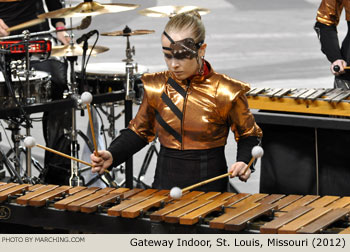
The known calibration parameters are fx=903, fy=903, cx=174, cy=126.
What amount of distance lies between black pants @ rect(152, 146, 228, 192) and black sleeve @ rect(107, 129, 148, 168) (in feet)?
0.40

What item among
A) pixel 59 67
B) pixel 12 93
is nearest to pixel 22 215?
pixel 12 93

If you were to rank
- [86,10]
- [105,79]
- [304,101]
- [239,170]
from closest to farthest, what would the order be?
[239,170]
[304,101]
[86,10]
[105,79]

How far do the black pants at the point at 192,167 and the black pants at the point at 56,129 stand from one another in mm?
2227

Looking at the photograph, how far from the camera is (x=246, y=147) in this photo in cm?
398

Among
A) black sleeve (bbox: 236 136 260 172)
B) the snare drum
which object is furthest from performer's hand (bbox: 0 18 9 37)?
black sleeve (bbox: 236 136 260 172)

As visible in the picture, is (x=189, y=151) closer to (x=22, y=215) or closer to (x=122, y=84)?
(x=22, y=215)

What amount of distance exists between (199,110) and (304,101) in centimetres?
127

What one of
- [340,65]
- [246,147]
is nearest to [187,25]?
[246,147]

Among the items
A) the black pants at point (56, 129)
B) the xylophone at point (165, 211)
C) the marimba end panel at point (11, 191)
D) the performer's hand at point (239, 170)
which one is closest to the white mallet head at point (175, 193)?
the xylophone at point (165, 211)

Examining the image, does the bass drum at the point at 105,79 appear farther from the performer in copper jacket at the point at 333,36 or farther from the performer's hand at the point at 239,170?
the performer's hand at the point at 239,170

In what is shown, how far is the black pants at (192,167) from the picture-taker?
4047 millimetres

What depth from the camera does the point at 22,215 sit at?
387 centimetres

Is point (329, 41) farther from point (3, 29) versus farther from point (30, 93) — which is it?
point (3, 29)

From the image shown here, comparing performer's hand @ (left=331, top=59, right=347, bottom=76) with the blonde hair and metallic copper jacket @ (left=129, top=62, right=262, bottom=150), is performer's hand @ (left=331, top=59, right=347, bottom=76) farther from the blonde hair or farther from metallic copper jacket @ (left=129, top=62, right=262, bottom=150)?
the blonde hair
